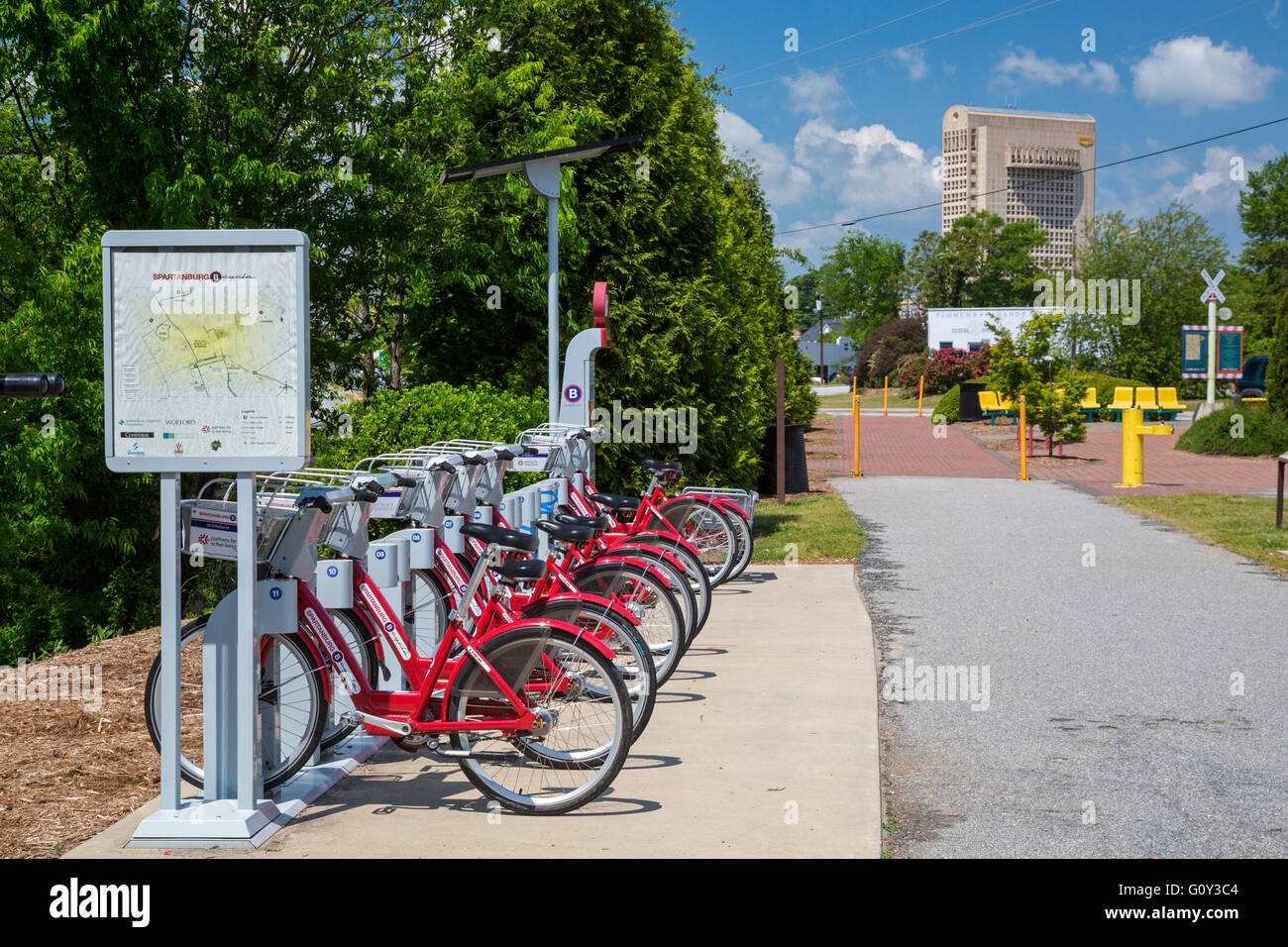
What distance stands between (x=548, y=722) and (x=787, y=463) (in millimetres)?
13075

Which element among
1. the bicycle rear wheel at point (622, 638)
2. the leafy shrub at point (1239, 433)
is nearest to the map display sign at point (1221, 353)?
the leafy shrub at point (1239, 433)

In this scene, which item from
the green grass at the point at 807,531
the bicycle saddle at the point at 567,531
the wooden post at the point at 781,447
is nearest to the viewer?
the bicycle saddle at the point at 567,531

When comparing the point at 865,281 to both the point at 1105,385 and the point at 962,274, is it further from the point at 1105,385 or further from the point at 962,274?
the point at 1105,385

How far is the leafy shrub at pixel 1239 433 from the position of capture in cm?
2355

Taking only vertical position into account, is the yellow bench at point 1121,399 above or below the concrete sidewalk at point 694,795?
above

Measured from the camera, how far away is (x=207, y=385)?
4.23 meters

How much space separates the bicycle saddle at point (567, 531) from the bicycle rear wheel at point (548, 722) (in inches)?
29.8

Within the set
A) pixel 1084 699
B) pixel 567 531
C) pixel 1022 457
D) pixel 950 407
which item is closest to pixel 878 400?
pixel 950 407

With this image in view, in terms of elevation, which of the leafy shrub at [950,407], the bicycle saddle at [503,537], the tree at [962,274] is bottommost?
the bicycle saddle at [503,537]

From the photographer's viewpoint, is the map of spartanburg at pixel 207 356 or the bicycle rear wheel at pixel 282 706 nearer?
the map of spartanburg at pixel 207 356

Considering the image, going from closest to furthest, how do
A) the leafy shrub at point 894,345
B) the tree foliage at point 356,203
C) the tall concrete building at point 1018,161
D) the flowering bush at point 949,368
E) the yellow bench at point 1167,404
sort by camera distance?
the tree foliage at point 356,203
the yellow bench at point 1167,404
the flowering bush at point 949,368
the leafy shrub at point 894,345
the tall concrete building at point 1018,161

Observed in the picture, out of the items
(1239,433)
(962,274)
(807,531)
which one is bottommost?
(807,531)

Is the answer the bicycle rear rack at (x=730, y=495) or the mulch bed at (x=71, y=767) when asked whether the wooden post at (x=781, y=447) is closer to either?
the bicycle rear rack at (x=730, y=495)
